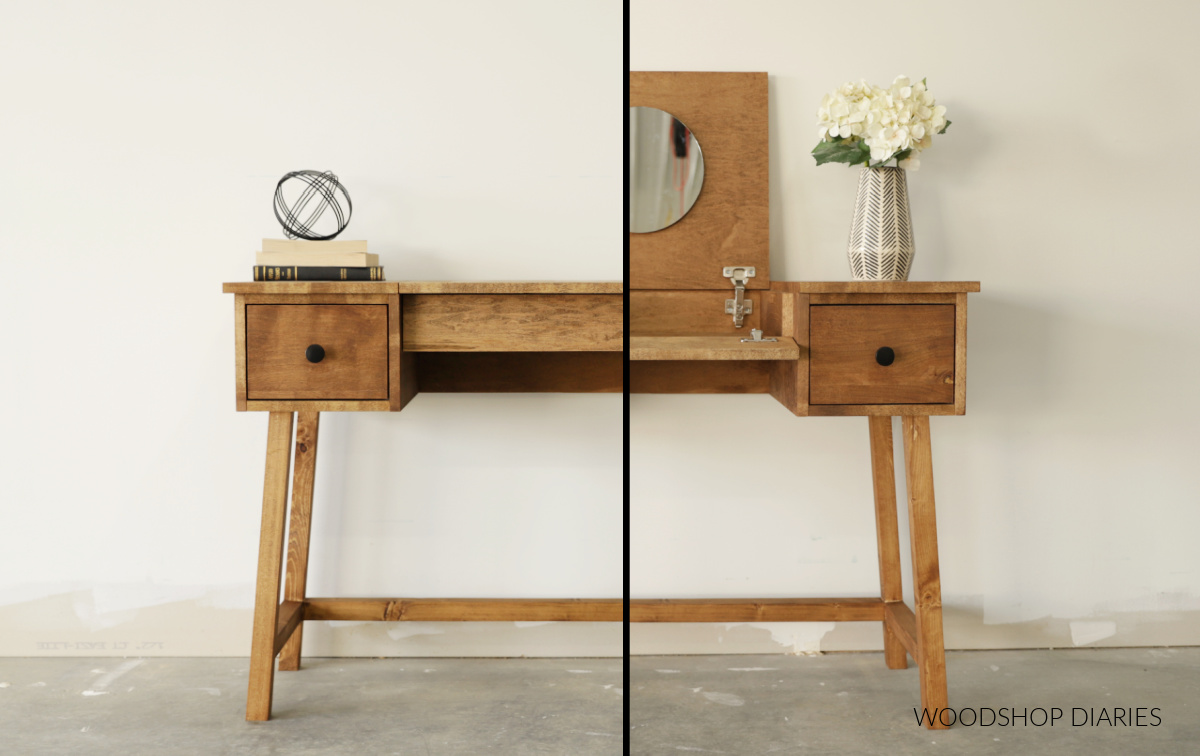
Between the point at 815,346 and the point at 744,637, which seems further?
the point at 744,637

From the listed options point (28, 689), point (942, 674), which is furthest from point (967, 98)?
point (28, 689)

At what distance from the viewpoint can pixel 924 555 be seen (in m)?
0.91

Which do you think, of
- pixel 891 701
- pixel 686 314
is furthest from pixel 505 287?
pixel 891 701

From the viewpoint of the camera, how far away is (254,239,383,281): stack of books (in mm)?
878

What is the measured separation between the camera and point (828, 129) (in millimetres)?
964

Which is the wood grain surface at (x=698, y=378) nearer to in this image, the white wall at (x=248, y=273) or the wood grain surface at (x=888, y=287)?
the white wall at (x=248, y=273)

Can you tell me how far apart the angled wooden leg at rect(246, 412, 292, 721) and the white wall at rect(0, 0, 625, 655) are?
8.5 inches

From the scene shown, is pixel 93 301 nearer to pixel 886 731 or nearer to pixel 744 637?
pixel 744 637

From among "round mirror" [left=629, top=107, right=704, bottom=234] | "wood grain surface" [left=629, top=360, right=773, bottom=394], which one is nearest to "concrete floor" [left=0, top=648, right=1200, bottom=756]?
"wood grain surface" [left=629, top=360, right=773, bottom=394]

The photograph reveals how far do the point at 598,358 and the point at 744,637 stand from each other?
1.43 feet

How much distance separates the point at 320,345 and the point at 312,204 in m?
0.31

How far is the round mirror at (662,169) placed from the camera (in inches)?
40.3

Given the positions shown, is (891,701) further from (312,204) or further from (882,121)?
(312,204)

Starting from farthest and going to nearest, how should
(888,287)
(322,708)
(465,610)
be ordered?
(465,610)
(322,708)
(888,287)
